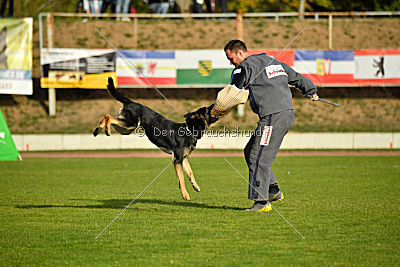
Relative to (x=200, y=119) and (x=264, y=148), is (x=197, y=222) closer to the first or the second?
(x=264, y=148)

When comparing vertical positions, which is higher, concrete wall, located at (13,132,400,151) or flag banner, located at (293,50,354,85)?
flag banner, located at (293,50,354,85)

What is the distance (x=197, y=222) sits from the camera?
7.65m

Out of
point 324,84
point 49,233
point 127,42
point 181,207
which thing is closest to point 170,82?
point 127,42

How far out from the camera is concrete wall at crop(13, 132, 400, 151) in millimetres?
21844

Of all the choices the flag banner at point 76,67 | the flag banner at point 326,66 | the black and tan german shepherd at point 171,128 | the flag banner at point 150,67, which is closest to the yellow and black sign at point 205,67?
the flag banner at point 150,67

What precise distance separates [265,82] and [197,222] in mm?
2112

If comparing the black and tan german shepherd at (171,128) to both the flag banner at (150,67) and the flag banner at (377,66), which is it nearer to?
the flag banner at (150,67)

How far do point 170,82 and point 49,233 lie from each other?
16.8m

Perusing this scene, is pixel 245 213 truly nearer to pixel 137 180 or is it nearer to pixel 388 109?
pixel 137 180

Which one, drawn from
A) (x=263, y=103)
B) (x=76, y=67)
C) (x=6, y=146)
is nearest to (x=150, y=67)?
(x=76, y=67)

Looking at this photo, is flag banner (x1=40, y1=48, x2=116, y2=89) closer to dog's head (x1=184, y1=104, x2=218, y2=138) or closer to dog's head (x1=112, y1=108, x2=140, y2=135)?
dog's head (x1=112, y1=108, x2=140, y2=135)

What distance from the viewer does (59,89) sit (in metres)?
25.5

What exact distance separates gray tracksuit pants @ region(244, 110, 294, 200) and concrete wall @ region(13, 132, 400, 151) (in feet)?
44.6

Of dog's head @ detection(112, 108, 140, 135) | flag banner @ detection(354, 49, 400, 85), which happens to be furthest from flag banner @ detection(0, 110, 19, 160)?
flag banner @ detection(354, 49, 400, 85)
